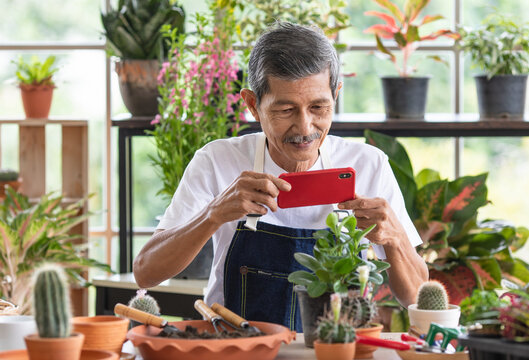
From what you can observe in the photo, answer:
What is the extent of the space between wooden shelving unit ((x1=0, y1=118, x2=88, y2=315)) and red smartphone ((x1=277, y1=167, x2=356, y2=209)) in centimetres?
274

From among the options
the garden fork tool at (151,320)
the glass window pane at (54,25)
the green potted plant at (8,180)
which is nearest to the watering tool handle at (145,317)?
the garden fork tool at (151,320)

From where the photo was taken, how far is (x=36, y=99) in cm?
432

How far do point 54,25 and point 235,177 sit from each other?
9.38 feet

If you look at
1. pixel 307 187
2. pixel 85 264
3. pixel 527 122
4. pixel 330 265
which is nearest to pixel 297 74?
pixel 307 187

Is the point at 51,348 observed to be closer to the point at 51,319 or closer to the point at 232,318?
the point at 51,319

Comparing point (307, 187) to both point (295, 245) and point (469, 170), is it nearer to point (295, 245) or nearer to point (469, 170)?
point (295, 245)

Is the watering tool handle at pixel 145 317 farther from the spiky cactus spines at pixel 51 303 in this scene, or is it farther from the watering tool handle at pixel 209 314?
the spiky cactus spines at pixel 51 303

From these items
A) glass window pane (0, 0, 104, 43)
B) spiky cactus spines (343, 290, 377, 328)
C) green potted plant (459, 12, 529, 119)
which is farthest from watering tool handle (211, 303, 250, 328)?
glass window pane (0, 0, 104, 43)

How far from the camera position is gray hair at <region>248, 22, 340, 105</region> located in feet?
6.50

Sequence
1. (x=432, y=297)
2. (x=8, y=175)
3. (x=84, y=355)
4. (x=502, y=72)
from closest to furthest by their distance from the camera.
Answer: (x=84, y=355), (x=432, y=297), (x=502, y=72), (x=8, y=175)

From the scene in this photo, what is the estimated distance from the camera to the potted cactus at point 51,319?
1172 mm

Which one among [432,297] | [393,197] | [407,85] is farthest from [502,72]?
[432,297]

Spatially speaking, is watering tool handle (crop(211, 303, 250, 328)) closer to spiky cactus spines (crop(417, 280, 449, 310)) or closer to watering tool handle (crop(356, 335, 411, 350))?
watering tool handle (crop(356, 335, 411, 350))

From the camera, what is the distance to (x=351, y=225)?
1.59 m
